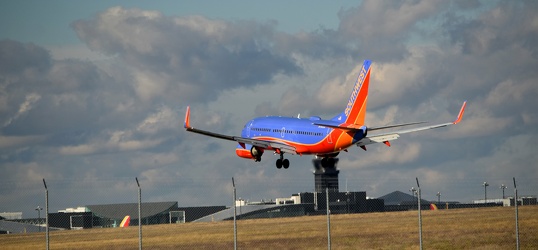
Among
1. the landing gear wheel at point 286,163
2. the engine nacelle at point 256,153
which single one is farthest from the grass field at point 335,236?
the engine nacelle at point 256,153

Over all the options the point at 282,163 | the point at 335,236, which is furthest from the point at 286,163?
the point at 335,236

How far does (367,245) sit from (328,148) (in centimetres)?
1977

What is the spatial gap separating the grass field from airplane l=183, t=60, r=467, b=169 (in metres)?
7.47

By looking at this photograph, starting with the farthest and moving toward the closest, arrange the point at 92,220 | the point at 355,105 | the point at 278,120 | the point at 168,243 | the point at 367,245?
the point at 92,220, the point at 278,120, the point at 355,105, the point at 168,243, the point at 367,245

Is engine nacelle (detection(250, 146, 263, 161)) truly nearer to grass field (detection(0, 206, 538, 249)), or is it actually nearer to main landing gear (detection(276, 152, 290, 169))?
main landing gear (detection(276, 152, 290, 169))

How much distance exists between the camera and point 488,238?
2972 inches

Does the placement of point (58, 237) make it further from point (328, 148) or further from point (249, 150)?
point (328, 148)

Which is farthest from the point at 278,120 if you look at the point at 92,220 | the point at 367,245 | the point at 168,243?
the point at 92,220

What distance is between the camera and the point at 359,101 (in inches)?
3607

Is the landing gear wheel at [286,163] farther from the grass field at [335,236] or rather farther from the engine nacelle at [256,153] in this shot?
the grass field at [335,236]

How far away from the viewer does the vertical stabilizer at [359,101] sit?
90.9 meters

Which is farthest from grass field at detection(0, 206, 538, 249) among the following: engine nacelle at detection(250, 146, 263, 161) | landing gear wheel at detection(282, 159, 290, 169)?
engine nacelle at detection(250, 146, 263, 161)

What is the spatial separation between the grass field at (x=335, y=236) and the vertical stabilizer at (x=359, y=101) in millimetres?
10322

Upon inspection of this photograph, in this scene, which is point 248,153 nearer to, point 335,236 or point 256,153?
point 256,153
